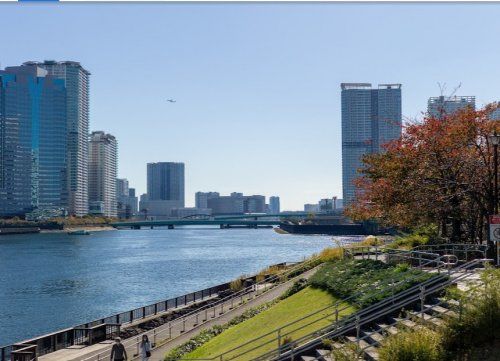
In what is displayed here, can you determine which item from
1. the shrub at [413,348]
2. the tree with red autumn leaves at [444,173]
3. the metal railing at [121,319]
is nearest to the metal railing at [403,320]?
the shrub at [413,348]

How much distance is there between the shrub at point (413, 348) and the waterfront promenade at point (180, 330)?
45.8ft

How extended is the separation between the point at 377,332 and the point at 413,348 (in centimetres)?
358

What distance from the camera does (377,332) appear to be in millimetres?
18141

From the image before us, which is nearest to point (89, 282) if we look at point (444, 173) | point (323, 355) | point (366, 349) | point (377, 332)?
point (444, 173)

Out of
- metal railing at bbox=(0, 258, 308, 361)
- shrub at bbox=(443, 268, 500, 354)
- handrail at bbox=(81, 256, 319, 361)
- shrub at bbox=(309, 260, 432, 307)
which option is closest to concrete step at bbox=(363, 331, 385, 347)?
shrub at bbox=(443, 268, 500, 354)

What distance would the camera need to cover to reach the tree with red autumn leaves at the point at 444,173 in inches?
1281

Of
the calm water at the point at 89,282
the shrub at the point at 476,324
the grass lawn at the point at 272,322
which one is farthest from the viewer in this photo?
the calm water at the point at 89,282

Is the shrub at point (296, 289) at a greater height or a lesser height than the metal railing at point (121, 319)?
greater

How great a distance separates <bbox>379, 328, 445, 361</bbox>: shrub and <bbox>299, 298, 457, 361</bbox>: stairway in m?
0.98

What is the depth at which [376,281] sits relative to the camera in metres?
24.2

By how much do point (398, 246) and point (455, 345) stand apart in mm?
23748

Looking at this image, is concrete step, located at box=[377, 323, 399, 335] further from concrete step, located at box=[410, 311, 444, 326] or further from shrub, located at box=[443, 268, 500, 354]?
shrub, located at box=[443, 268, 500, 354]

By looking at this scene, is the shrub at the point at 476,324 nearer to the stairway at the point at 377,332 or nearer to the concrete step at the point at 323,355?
the stairway at the point at 377,332

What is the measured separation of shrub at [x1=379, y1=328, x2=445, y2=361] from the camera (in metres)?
14.6
